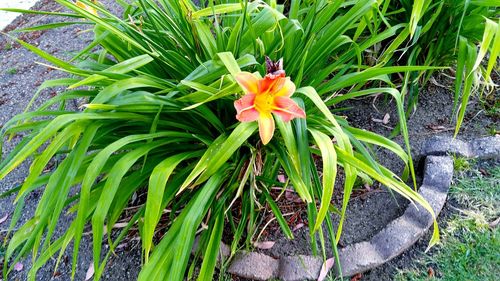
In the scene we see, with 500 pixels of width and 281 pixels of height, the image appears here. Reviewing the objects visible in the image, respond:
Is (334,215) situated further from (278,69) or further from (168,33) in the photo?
(168,33)

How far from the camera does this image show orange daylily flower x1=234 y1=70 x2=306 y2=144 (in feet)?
3.43

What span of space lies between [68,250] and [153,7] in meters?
1.03

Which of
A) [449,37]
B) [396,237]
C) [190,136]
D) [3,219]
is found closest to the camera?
[190,136]

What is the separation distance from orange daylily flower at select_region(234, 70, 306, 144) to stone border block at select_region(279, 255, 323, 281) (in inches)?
25.7

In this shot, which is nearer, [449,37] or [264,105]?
[264,105]

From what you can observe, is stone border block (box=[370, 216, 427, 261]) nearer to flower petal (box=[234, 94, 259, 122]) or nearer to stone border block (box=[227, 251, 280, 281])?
stone border block (box=[227, 251, 280, 281])

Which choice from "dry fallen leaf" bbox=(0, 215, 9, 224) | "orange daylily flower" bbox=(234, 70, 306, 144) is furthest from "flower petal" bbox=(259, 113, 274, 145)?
"dry fallen leaf" bbox=(0, 215, 9, 224)

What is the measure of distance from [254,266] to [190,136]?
0.53 m

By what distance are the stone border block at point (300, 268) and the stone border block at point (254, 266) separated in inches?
1.1

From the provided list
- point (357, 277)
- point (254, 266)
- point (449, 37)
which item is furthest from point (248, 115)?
point (449, 37)

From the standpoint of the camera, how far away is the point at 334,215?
1.70 m

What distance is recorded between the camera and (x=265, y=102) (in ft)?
3.54

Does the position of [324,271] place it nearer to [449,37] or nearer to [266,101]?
[266,101]

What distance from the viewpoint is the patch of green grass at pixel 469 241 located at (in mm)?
1478
